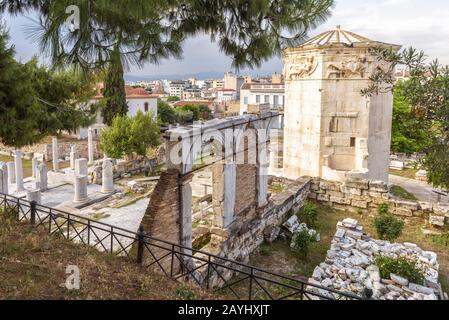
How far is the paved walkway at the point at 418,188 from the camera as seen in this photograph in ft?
61.8

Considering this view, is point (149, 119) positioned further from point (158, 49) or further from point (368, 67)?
point (158, 49)

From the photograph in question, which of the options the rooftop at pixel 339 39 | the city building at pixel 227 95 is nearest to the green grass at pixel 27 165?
the rooftop at pixel 339 39

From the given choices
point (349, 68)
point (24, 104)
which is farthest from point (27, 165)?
point (349, 68)

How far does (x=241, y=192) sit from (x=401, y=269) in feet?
13.1

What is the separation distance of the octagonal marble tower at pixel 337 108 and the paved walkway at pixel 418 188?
4832 millimetres

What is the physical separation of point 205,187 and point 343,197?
585cm

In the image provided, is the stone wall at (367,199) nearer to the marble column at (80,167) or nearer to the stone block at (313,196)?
the stone block at (313,196)

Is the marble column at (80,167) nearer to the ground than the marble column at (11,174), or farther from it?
farther from it

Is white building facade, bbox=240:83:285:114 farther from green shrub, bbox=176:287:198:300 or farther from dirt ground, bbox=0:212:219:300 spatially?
green shrub, bbox=176:287:198:300

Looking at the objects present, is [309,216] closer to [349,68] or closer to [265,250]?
[265,250]

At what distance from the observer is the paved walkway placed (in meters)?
18.8

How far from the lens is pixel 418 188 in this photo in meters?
21.2

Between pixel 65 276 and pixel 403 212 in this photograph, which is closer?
pixel 65 276

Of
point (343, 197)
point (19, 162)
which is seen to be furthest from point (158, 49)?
point (19, 162)
